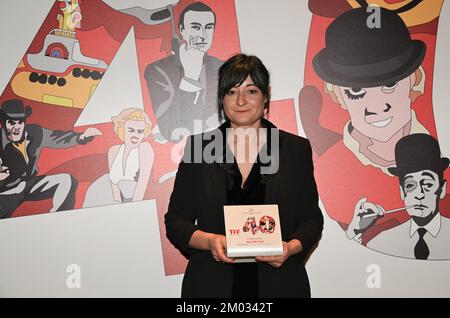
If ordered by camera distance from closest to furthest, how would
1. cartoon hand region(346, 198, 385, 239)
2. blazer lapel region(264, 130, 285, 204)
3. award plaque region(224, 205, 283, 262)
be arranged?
award plaque region(224, 205, 283, 262) → blazer lapel region(264, 130, 285, 204) → cartoon hand region(346, 198, 385, 239)

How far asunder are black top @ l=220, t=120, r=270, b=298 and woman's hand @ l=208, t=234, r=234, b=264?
11cm

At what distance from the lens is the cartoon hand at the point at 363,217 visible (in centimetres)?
261

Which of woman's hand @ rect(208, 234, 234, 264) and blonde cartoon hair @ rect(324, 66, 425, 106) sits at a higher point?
blonde cartoon hair @ rect(324, 66, 425, 106)

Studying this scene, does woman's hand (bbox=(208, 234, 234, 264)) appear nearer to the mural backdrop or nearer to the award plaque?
the award plaque

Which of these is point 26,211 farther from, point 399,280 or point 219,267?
point 399,280

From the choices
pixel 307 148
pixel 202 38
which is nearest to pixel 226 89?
pixel 307 148

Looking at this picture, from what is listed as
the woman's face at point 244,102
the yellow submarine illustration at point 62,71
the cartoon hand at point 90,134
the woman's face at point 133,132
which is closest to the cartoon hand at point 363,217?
the woman's face at point 244,102

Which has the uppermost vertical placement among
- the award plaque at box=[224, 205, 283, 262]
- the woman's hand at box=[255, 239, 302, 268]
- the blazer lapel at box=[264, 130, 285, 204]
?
the blazer lapel at box=[264, 130, 285, 204]

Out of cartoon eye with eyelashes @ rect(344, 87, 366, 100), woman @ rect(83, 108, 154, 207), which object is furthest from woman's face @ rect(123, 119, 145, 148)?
cartoon eye with eyelashes @ rect(344, 87, 366, 100)

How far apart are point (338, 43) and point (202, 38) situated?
75cm

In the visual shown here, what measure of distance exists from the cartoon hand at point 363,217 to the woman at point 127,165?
1.15 m

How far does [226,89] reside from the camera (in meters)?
1.89

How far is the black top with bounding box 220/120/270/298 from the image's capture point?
1784mm

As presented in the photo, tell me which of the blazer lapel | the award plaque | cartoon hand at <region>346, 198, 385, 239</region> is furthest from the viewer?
cartoon hand at <region>346, 198, 385, 239</region>
